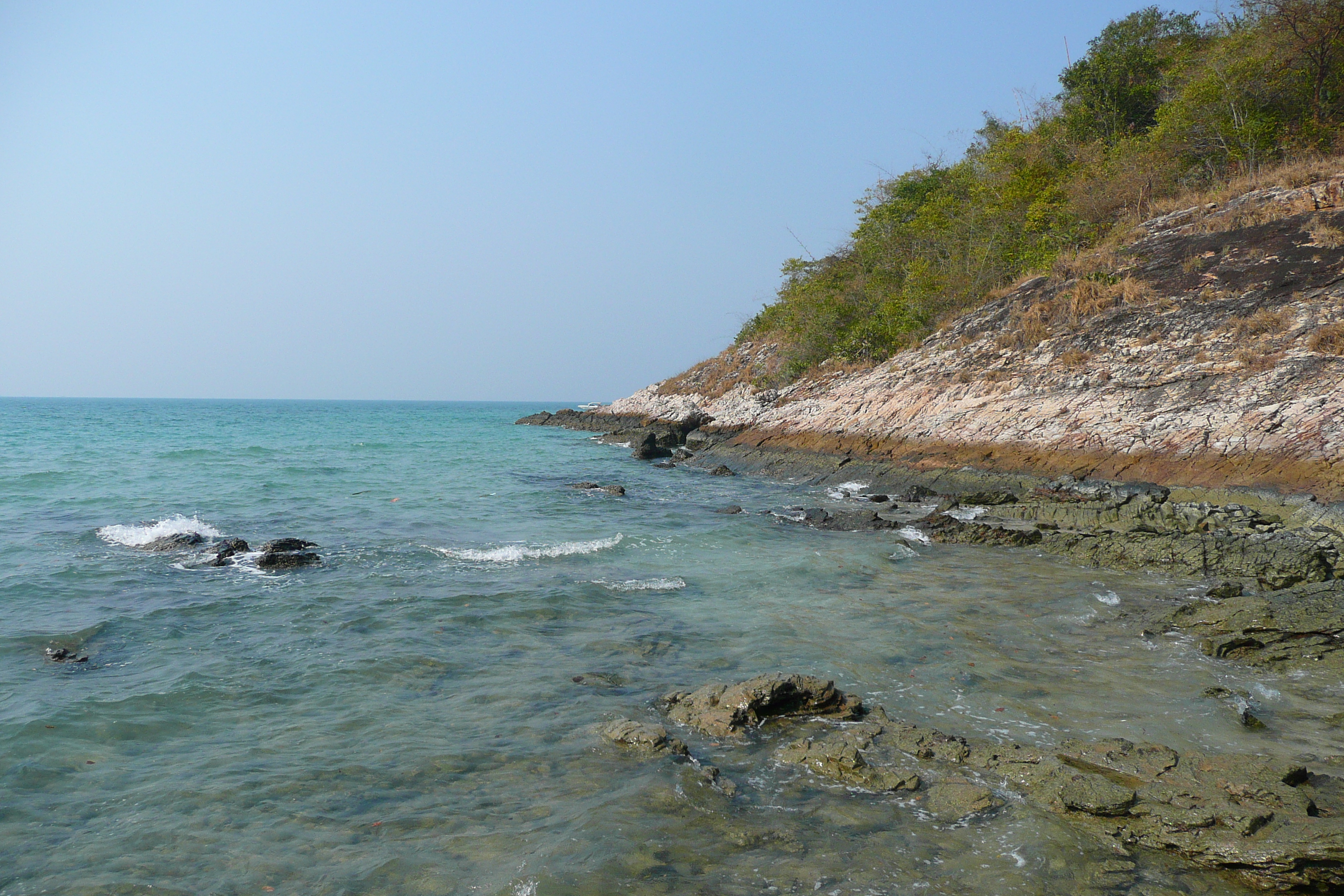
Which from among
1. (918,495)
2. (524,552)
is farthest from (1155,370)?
(524,552)

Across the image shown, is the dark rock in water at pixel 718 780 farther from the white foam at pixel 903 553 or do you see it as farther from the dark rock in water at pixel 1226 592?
the white foam at pixel 903 553

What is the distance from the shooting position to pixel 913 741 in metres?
5.45

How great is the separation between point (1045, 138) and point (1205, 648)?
89.0 feet

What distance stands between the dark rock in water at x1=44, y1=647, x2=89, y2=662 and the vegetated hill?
17.3 metres

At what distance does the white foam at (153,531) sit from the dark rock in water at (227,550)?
3.79 ft

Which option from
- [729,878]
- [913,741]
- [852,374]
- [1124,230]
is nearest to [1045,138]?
[1124,230]

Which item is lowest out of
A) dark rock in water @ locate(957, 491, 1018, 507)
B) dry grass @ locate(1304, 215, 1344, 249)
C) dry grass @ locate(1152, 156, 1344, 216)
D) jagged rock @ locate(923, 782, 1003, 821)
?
jagged rock @ locate(923, 782, 1003, 821)

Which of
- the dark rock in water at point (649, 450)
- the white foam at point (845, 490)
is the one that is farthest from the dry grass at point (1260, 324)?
the dark rock in water at point (649, 450)

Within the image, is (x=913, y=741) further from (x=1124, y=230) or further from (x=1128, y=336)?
(x=1124, y=230)

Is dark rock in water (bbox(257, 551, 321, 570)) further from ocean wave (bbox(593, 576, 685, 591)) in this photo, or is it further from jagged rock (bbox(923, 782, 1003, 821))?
jagged rock (bbox(923, 782, 1003, 821))

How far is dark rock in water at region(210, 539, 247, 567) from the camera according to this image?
11289 mm

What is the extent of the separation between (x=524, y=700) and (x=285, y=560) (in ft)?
22.1

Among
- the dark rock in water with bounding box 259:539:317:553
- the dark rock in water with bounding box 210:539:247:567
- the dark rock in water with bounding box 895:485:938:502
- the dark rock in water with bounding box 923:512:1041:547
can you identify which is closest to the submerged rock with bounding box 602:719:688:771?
the dark rock in water with bounding box 259:539:317:553

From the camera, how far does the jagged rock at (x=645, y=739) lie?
5.47 metres
